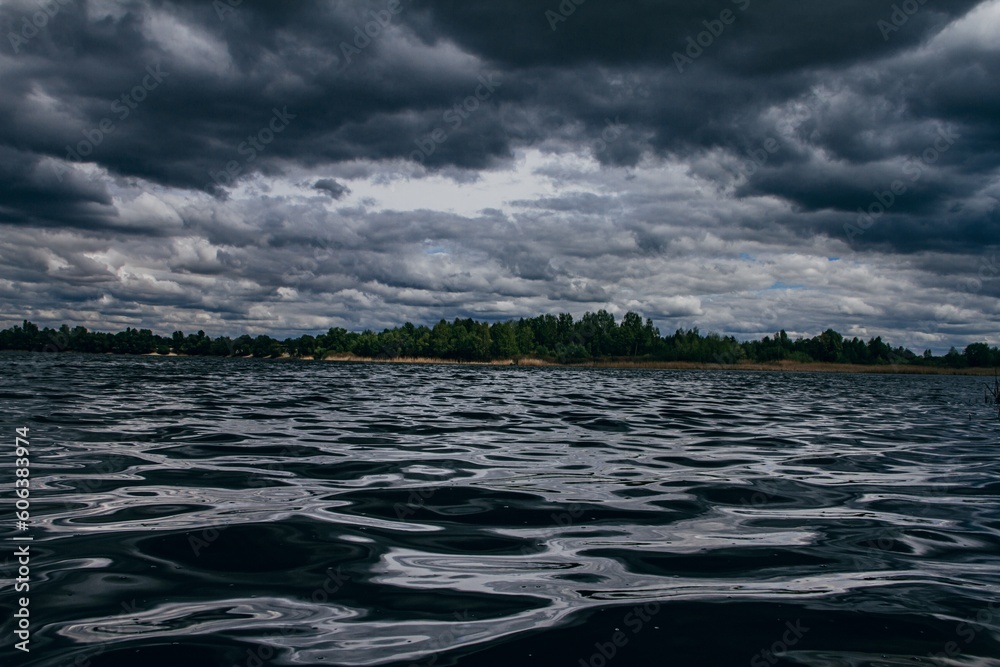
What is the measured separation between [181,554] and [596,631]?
3788 millimetres

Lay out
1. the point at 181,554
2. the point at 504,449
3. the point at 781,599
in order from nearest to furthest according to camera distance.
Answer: the point at 781,599 → the point at 181,554 → the point at 504,449

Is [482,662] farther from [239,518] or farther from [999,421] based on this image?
[999,421]

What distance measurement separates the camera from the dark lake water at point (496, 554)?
4.11m

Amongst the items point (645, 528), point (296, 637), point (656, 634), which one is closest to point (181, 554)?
point (296, 637)

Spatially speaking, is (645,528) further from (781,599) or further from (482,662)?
(482,662)

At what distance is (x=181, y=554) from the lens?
575 cm

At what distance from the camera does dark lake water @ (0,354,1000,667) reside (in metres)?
4.11

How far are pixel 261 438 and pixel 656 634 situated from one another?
11.4m

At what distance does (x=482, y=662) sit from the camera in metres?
3.87

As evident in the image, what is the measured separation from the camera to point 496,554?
6.17m

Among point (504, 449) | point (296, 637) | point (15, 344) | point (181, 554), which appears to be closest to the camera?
point (296, 637)

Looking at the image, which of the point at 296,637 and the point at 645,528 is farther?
the point at 645,528

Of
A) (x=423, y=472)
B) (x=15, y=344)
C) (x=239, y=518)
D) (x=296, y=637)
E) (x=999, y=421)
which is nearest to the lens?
(x=296, y=637)

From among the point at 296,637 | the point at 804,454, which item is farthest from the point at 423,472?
the point at 804,454
